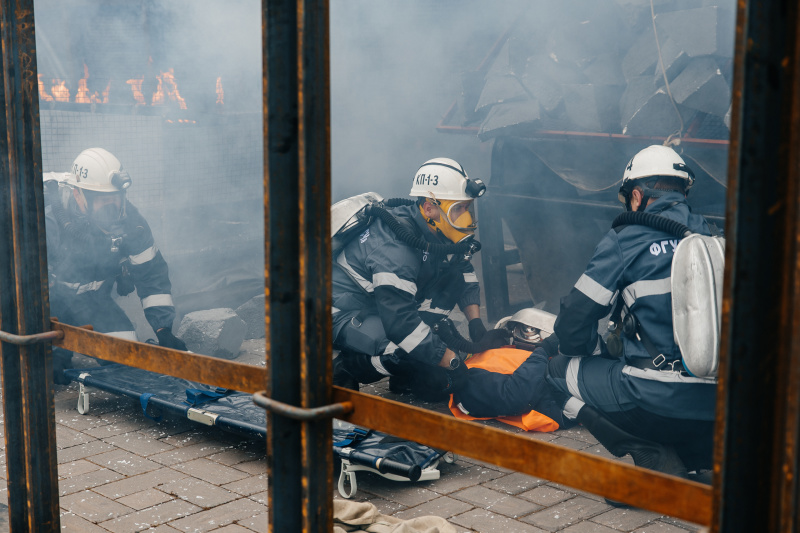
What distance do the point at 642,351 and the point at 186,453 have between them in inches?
104

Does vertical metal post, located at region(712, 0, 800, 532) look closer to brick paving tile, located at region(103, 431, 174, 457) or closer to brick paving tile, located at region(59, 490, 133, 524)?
brick paving tile, located at region(59, 490, 133, 524)

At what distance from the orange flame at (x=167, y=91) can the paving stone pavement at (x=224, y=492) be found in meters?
6.33

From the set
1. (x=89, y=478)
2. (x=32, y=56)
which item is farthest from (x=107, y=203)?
(x=32, y=56)

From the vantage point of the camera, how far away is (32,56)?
288 centimetres

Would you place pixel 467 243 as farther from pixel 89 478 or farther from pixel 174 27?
pixel 174 27

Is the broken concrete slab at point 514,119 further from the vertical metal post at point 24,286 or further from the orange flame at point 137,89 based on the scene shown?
the orange flame at point 137,89

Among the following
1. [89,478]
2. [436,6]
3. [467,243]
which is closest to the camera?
[89,478]

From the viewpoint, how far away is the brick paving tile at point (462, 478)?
4137 mm

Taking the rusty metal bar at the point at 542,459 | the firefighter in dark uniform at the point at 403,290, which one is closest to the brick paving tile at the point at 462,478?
the firefighter in dark uniform at the point at 403,290

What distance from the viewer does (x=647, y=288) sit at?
13.3 ft

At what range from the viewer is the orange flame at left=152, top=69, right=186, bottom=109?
10.4m

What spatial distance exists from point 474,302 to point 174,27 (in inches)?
242

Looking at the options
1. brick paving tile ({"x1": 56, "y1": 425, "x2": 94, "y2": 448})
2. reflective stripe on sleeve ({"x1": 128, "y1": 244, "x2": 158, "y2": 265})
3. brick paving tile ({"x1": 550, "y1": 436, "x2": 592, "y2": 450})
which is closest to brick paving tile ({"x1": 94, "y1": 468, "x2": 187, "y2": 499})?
brick paving tile ({"x1": 56, "y1": 425, "x2": 94, "y2": 448})

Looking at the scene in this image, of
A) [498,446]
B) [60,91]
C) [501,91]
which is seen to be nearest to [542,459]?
[498,446]
